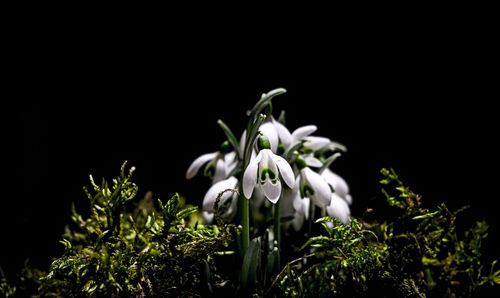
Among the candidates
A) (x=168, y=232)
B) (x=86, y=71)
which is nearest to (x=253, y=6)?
(x=86, y=71)

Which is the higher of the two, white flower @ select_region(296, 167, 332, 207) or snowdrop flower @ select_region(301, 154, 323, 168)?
snowdrop flower @ select_region(301, 154, 323, 168)

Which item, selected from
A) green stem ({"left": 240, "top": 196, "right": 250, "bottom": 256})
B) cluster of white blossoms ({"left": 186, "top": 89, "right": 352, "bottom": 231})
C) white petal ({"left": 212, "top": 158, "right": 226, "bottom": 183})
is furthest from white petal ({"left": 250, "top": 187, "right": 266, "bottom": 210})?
green stem ({"left": 240, "top": 196, "right": 250, "bottom": 256})

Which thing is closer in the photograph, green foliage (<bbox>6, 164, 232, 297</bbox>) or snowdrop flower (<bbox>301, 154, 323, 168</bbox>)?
green foliage (<bbox>6, 164, 232, 297</bbox>)

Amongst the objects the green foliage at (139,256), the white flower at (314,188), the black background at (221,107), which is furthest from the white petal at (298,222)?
the black background at (221,107)

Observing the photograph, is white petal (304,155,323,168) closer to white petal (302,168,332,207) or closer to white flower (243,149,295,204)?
white petal (302,168,332,207)

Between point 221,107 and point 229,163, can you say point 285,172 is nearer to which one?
point 229,163

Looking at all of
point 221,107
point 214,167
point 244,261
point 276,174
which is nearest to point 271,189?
point 276,174

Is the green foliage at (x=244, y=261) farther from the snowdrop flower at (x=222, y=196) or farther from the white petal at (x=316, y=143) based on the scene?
the white petal at (x=316, y=143)

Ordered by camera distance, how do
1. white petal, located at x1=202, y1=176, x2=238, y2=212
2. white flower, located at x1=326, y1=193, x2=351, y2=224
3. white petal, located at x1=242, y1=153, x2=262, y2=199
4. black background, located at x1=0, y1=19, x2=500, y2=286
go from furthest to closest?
1. black background, located at x1=0, y1=19, x2=500, y2=286
2. white flower, located at x1=326, y1=193, x2=351, y2=224
3. white petal, located at x1=202, y1=176, x2=238, y2=212
4. white petal, located at x1=242, y1=153, x2=262, y2=199
